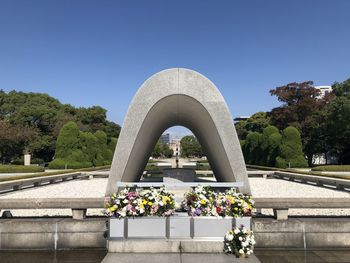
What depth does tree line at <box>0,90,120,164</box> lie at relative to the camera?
41.8 m

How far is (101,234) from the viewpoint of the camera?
233 inches

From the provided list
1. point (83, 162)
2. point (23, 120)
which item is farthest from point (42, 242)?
point (23, 120)

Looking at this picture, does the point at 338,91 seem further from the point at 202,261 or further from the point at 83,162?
the point at 202,261

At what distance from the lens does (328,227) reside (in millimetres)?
5898

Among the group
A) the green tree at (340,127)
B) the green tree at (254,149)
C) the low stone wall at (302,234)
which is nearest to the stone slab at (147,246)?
the low stone wall at (302,234)

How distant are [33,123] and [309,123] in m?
41.1

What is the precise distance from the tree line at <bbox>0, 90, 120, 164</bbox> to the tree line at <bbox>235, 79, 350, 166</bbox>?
22.9 meters

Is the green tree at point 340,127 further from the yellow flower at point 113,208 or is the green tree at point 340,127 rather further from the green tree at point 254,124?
the yellow flower at point 113,208

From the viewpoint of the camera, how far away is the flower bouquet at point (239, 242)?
5105mm

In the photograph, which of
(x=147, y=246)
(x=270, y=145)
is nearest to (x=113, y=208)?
(x=147, y=246)

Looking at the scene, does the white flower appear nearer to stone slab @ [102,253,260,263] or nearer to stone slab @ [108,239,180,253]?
stone slab @ [102,253,260,263]

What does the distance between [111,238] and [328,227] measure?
13.5ft

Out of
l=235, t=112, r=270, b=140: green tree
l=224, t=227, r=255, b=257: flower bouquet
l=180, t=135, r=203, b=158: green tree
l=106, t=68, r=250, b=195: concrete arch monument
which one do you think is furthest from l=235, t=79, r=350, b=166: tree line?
l=180, t=135, r=203, b=158: green tree

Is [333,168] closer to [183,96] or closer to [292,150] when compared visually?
[292,150]
